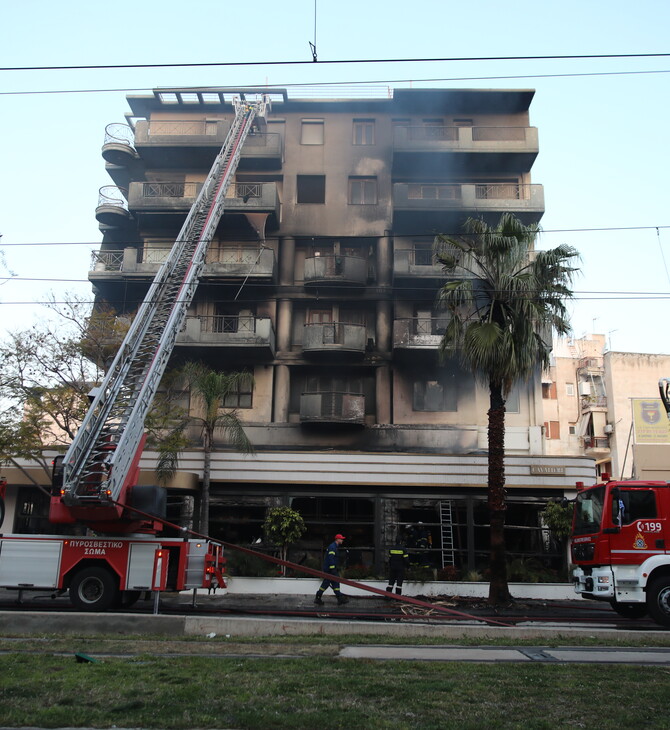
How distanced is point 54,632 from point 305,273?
2049 cm

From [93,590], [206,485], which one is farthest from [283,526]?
[93,590]

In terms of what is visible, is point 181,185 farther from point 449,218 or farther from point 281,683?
point 281,683

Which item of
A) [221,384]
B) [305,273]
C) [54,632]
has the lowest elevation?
[54,632]

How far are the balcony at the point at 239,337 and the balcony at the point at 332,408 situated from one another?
2664mm

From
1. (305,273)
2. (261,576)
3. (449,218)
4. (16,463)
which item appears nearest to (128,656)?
(261,576)

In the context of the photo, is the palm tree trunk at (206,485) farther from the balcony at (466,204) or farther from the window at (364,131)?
the window at (364,131)

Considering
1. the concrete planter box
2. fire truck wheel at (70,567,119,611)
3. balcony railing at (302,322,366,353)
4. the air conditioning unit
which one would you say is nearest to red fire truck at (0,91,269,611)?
fire truck wheel at (70,567,119,611)

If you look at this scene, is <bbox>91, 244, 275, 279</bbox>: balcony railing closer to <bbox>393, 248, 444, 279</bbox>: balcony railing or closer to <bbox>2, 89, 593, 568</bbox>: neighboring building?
<bbox>2, 89, 593, 568</bbox>: neighboring building

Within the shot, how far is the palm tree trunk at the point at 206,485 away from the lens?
24.2 metres

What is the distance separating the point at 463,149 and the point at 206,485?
59.1 feet

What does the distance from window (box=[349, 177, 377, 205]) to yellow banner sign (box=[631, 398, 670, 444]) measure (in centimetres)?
2803

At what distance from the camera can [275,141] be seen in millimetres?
32531

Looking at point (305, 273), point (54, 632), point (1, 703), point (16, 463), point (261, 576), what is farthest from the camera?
point (305, 273)

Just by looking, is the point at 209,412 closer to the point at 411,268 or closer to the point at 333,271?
the point at 333,271
